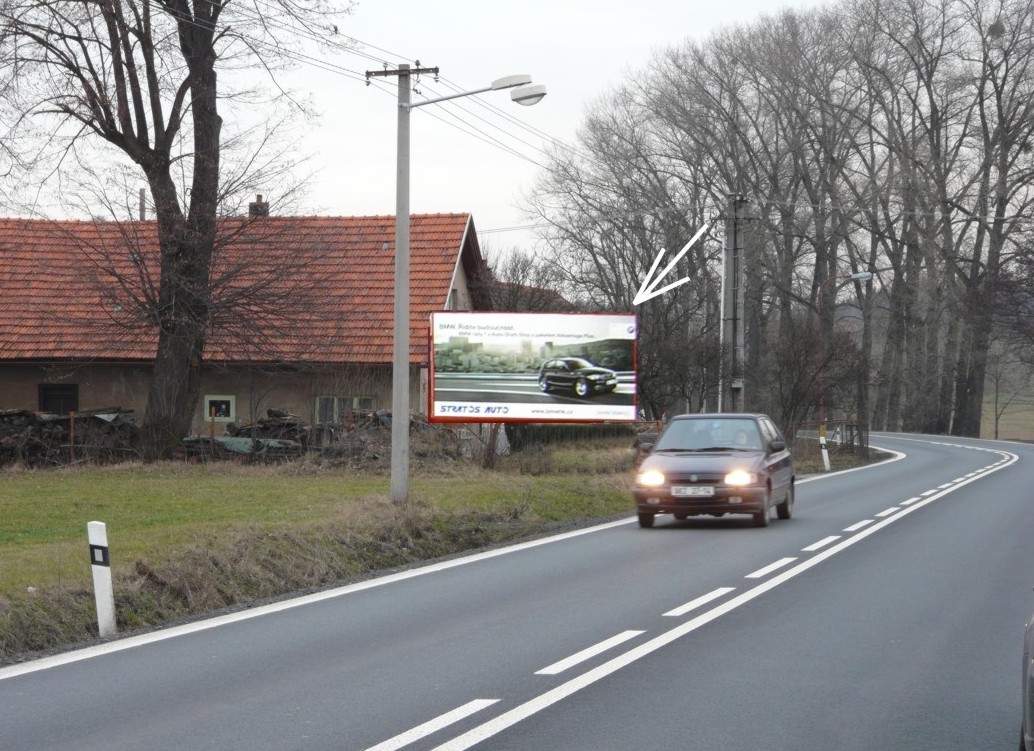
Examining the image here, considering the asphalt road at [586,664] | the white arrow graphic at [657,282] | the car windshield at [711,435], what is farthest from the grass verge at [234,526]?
the white arrow graphic at [657,282]

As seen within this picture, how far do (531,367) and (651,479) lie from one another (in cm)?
1072

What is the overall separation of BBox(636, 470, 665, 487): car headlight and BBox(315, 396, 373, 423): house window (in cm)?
1428

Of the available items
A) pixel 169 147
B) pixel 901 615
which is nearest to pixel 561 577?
pixel 901 615

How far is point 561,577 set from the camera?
523 inches

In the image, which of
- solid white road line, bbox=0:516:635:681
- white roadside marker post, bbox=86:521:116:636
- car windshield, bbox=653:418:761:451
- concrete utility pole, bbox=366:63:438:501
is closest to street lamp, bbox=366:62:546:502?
concrete utility pole, bbox=366:63:438:501

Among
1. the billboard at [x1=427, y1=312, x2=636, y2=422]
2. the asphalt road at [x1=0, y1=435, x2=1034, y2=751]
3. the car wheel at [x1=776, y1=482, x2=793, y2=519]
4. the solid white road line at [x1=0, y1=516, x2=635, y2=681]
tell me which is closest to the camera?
the asphalt road at [x1=0, y1=435, x2=1034, y2=751]

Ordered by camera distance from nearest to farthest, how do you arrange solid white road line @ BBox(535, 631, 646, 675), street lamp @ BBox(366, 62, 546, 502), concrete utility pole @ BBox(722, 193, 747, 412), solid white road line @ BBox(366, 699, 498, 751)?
1. solid white road line @ BBox(366, 699, 498, 751)
2. solid white road line @ BBox(535, 631, 646, 675)
3. street lamp @ BBox(366, 62, 546, 502)
4. concrete utility pole @ BBox(722, 193, 747, 412)

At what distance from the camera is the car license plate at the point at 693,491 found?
59.7ft

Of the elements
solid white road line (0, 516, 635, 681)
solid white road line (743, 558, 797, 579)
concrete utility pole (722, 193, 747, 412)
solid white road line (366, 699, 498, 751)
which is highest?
concrete utility pole (722, 193, 747, 412)

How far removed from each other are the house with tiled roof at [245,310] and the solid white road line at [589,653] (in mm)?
20449

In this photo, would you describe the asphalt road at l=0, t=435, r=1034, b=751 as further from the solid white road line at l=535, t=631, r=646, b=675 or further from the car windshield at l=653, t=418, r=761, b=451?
the car windshield at l=653, t=418, r=761, b=451

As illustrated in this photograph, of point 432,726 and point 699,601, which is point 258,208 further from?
point 432,726

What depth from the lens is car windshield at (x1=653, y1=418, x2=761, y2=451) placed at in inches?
762

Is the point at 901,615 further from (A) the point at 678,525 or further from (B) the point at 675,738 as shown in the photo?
(A) the point at 678,525
